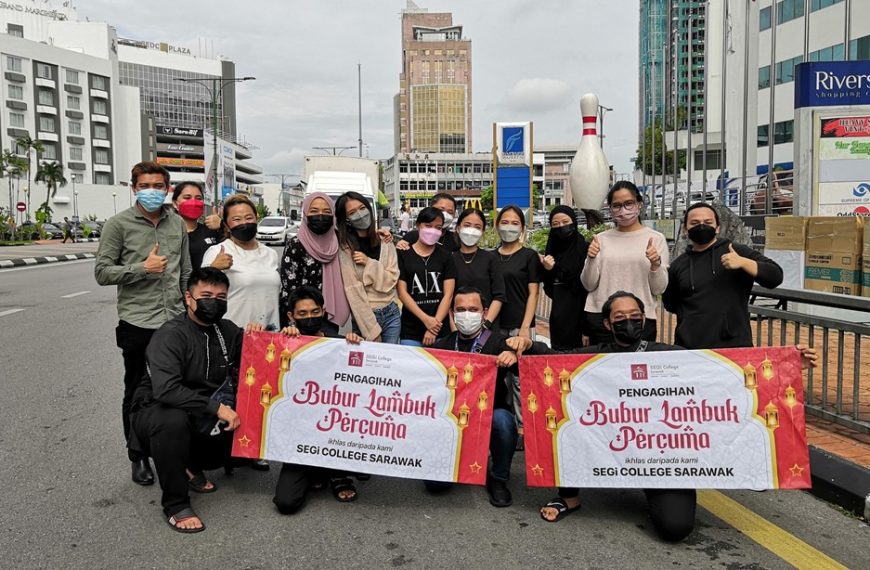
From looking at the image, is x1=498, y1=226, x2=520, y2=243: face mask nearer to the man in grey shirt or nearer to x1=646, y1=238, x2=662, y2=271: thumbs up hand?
x1=646, y1=238, x2=662, y2=271: thumbs up hand

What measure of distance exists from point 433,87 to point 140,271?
149 m

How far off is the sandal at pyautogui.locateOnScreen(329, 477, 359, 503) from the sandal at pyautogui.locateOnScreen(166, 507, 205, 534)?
74 cm

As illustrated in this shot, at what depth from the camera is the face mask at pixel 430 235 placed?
515 cm

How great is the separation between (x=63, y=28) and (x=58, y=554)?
102123mm

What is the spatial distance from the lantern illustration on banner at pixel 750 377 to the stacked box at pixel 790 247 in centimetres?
435

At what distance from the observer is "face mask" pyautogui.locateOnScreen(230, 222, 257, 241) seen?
15.1ft

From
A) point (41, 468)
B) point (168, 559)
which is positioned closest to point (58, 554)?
point (168, 559)

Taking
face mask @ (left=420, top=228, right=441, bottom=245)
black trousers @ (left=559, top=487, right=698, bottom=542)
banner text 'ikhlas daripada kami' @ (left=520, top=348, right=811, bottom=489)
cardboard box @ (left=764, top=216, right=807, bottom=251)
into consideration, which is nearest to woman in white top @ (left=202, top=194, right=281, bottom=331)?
face mask @ (left=420, top=228, right=441, bottom=245)

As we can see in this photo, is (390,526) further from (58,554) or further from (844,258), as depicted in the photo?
Answer: (844,258)

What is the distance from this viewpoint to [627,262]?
4621 millimetres

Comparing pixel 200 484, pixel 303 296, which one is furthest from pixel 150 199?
pixel 200 484

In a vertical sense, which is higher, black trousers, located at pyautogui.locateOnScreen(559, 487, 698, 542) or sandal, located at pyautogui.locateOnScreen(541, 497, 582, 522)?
black trousers, located at pyautogui.locateOnScreen(559, 487, 698, 542)

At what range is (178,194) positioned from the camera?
5.43 meters

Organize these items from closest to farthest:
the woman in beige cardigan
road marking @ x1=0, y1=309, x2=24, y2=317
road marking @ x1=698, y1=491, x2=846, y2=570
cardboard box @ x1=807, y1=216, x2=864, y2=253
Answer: road marking @ x1=698, y1=491, x2=846, y2=570 < the woman in beige cardigan < cardboard box @ x1=807, y1=216, x2=864, y2=253 < road marking @ x1=0, y1=309, x2=24, y2=317
